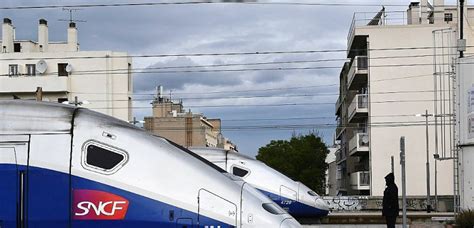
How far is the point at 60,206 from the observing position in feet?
32.9

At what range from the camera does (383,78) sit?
57.0m

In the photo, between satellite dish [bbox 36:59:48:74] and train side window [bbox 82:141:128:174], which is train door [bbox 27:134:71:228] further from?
satellite dish [bbox 36:59:48:74]

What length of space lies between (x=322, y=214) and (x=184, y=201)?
1670cm

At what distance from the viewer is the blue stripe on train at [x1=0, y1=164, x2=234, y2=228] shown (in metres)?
9.91

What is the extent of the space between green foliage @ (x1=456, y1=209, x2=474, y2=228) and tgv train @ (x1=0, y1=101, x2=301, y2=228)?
15053 millimetres

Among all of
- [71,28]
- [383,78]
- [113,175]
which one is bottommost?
[113,175]

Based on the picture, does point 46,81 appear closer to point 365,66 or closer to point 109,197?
point 365,66

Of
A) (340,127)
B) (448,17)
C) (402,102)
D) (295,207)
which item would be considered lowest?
(295,207)

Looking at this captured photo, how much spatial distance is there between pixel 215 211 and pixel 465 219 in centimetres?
1599

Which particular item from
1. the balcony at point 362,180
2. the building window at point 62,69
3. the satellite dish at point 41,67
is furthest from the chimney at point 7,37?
the balcony at point 362,180

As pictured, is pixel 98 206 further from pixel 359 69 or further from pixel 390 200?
pixel 359 69

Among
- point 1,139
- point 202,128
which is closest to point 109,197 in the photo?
point 1,139

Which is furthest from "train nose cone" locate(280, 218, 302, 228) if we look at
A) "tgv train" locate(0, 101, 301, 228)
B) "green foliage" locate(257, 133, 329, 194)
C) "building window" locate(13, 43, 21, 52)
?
"building window" locate(13, 43, 21, 52)


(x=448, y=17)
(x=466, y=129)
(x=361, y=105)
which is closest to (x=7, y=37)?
(x=361, y=105)
